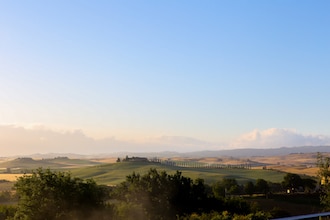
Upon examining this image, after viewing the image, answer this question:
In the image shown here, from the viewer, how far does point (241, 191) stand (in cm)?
6838

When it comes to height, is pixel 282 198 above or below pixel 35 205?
below

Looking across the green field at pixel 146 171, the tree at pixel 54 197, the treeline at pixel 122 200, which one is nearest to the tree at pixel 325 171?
the treeline at pixel 122 200

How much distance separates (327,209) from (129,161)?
132158 mm

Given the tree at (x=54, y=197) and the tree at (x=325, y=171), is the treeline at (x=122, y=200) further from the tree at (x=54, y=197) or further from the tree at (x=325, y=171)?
the tree at (x=325, y=171)

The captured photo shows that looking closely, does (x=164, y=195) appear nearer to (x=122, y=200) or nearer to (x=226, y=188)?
(x=122, y=200)

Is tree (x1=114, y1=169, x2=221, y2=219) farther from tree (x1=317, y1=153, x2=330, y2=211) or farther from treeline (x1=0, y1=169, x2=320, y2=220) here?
tree (x1=317, y1=153, x2=330, y2=211)

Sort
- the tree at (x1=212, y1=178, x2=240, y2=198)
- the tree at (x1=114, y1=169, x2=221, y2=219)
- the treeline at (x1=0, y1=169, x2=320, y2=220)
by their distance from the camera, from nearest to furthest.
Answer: the treeline at (x1=0, y1=169, x2=320, y2=220), the tree at (x1=114, y1=169, x2=221, y2=219), the tree at (x1=212, y1=178, x2=240, y2=198)

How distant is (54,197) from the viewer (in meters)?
25.1

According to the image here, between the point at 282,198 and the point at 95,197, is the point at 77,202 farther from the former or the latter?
the point at 282,198

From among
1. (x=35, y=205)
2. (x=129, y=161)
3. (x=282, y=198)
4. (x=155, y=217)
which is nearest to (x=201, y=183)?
(x=155, y=217)

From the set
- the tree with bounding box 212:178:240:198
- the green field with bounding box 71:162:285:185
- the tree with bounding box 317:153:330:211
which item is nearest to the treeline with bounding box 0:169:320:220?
the tree with bounding box 317:153:330:211

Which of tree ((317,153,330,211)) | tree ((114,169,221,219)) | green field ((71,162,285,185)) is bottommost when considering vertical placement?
green field ((71,162,285,185))

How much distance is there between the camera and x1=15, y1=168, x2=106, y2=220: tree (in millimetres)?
24562

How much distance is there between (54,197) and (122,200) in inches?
308
